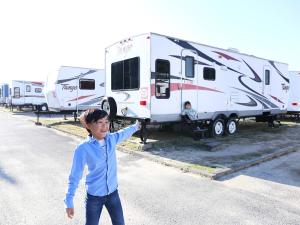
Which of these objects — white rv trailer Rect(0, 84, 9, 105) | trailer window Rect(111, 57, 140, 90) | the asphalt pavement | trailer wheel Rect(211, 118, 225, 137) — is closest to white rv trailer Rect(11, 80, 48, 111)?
white rv trailer Rect(0, 84, 9, 105)

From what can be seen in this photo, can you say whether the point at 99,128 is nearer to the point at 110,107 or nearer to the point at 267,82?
the point at 110,107

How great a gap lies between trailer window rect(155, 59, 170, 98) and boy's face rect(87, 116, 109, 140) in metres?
6.43

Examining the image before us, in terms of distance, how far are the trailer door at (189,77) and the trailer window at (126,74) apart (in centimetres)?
158

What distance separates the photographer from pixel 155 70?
923 cm

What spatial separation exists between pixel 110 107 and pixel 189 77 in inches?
118

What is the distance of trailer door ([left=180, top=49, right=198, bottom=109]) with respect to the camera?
10070 millimetres

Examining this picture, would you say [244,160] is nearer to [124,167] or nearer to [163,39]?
[124,167]

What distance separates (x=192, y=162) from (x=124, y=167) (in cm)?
173

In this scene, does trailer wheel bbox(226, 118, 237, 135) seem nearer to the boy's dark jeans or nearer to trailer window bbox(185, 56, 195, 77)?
trailer window bbox(185, 56, 195, 77)

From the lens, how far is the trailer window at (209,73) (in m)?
10.9

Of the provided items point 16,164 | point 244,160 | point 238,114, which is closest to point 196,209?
point 244,160

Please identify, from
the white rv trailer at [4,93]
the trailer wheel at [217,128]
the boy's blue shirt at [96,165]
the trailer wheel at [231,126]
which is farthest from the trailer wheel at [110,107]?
the white rv trailer at [4,93]

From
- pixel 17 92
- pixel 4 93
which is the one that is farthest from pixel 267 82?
pixel 4 93

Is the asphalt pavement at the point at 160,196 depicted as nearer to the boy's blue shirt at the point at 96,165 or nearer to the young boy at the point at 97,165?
the young boy at the point at 97,165
